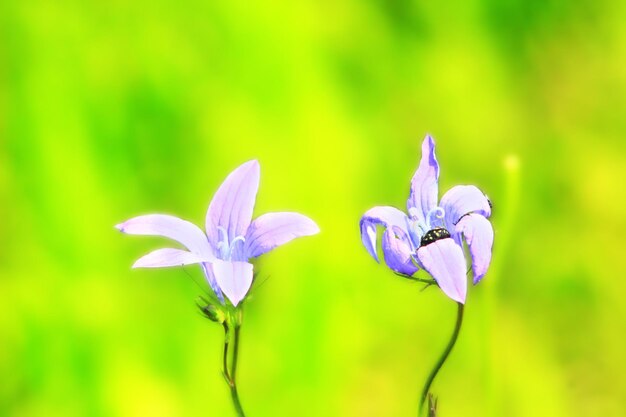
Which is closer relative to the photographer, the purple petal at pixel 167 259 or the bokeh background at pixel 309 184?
the purple petal at pixel 167 259

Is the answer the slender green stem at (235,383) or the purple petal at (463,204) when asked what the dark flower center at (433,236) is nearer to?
the purple petal at (463,204)

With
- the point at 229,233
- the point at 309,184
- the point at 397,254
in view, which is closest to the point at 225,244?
the point at 229,233

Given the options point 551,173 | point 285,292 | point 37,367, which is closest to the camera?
point 37,367

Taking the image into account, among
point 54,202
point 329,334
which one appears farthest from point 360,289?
point 54,202

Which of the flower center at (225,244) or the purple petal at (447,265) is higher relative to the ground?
the flower center at (225,244)

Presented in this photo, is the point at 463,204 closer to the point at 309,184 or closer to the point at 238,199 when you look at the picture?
the point at 238,199

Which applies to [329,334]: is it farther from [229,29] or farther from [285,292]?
[229,29]

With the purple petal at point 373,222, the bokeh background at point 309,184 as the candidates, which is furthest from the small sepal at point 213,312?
the bokeh background at point 309,184
